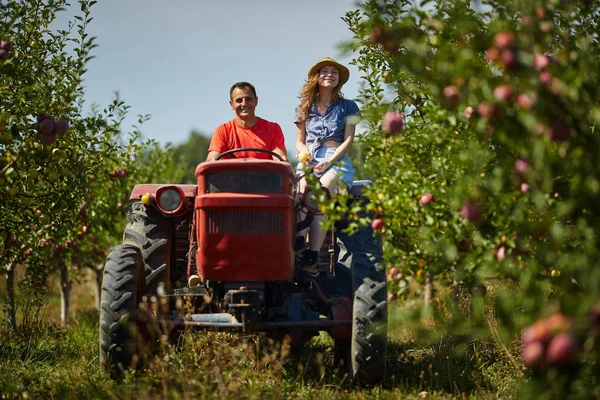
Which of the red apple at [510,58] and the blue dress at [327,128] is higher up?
the blue dress at [327,128]

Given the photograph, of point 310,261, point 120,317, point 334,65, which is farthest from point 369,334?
point 334,65

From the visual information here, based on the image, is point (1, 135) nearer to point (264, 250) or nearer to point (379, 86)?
point (264, 250)

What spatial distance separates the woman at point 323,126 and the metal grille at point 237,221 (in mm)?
722

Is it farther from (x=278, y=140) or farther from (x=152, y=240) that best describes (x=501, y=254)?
(x=278, y=140)

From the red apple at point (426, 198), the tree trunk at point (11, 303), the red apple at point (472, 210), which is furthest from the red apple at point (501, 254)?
the tree trunk at point (11, 303)

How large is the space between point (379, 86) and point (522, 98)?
2.89 meters

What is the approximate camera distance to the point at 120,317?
4254mm

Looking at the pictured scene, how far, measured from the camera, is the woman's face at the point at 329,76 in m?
5.62

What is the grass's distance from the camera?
3994 millimetres

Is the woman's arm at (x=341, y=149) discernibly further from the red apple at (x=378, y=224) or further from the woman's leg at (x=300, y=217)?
the red apple at (x=378, y=224)

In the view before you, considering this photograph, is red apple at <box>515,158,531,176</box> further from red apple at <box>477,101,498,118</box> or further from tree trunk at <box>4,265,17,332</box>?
tree trunk at <box>4,265,17,332</box>

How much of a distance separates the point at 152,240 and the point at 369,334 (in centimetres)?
165

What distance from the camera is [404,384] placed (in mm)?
4562

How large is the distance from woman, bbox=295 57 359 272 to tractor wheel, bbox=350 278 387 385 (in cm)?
69
